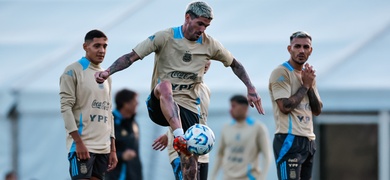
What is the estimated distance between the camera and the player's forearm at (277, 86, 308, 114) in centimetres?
1194

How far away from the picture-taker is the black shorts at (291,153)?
39.4 feet

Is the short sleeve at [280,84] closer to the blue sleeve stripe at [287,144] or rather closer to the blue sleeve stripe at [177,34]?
the blue sleeve stripe at [287,144]

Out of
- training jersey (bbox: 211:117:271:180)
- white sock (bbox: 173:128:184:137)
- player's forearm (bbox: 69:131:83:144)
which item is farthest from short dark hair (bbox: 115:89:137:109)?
white sock (bbox: 173:128:184:137)

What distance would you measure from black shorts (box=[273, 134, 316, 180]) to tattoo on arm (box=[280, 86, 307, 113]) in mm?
315

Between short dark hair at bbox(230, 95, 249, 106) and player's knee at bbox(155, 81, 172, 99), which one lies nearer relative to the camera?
player's knee at bbox(155, 81, 172, 99)

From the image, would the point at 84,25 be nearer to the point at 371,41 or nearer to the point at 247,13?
the point at 247,13

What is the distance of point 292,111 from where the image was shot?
12.1 metres

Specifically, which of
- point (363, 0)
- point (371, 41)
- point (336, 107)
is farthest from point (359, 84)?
point (363, 0)

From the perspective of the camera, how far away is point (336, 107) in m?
18.2

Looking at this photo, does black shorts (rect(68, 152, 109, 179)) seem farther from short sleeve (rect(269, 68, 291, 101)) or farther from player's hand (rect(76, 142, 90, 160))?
short sleeve (rect(269, 68, 291, 101))

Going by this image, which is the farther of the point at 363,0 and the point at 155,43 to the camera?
the point at 363,0

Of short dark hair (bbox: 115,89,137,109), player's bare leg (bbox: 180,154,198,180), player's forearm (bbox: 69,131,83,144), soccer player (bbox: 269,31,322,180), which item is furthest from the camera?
short dark hair (bbox: 115,89,137,109)

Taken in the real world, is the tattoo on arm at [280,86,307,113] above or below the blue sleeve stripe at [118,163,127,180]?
above

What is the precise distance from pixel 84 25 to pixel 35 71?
10.5ft
